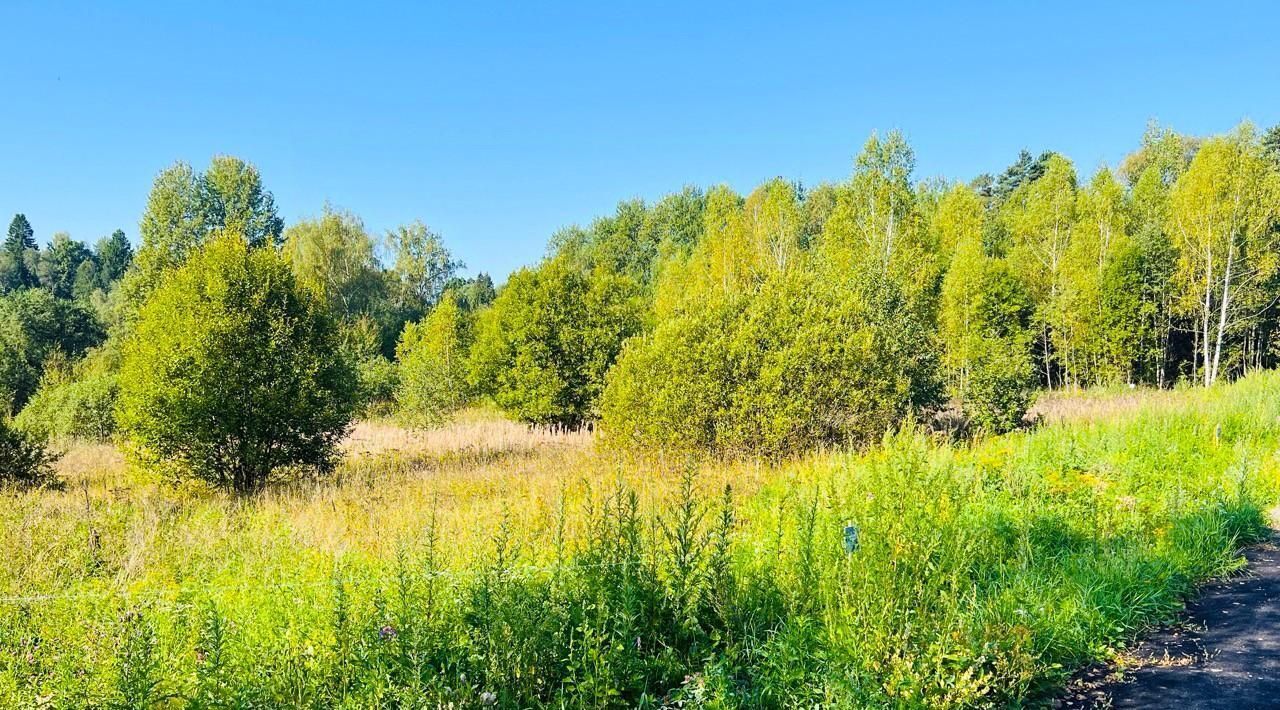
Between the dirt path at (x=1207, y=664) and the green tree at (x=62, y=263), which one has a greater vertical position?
the green tree at (x=62, y=263)

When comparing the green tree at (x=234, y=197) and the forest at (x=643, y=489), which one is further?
the green tree at (x=234, y=197)

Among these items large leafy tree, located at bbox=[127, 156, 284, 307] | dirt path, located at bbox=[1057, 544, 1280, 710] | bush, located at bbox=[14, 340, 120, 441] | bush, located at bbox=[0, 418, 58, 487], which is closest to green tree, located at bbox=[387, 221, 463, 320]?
large leafy tree, located at bbox=[127, 156, 284, 307]

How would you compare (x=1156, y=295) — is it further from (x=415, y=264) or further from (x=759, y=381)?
(x=415, y=264)

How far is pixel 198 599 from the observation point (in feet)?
14.1

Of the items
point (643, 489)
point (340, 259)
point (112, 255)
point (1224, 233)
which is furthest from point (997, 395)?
point (112, 255)

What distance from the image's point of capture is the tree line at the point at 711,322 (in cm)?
1003

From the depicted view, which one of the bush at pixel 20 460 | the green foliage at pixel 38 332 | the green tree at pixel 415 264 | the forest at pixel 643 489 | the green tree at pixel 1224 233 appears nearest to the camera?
the forest at pixel 643 489

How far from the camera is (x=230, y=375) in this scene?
10047mm

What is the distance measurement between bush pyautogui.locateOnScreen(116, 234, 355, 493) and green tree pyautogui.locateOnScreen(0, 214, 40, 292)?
87.7 metres

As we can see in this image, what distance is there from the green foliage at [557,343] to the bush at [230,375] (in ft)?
25.9

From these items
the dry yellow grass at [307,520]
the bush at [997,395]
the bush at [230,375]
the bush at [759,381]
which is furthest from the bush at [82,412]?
the bush at [997,395]

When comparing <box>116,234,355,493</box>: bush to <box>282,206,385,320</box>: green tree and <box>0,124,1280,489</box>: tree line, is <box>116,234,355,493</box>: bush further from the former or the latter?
<box>282,206,385,320</box>: green tree

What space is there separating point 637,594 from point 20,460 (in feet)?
41.4

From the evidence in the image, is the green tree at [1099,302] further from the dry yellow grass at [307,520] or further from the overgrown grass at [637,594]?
the dry yellow grass at [307,520]
